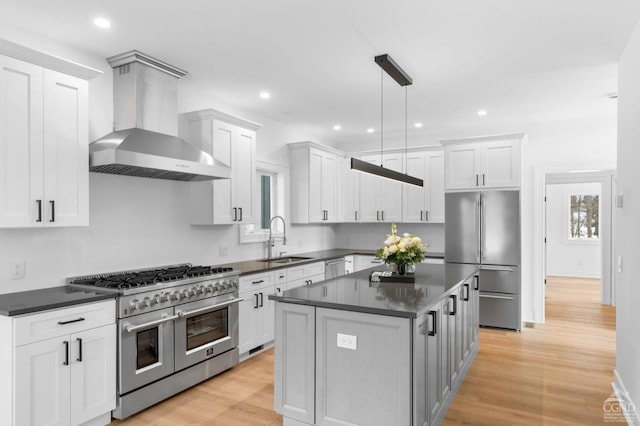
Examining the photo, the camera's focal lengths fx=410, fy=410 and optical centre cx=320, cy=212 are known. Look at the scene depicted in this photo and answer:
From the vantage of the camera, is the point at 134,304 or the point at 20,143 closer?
the point at 20,143

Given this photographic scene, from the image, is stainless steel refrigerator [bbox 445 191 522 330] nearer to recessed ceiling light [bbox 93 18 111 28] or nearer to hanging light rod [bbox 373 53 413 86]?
hanging light rod [bbox 373 53 413 86]

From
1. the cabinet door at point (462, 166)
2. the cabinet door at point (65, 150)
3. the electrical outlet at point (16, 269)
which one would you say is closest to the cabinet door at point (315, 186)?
the cabinet door at point (462, 166)

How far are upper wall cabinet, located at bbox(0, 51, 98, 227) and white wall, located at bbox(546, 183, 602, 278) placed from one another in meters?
10.1

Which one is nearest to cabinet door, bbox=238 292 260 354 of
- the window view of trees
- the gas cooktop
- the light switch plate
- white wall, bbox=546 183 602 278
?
the gas cooktop

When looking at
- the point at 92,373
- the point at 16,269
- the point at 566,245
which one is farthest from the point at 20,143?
the point at 566,245

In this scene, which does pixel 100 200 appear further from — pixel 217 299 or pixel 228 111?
pixel 228 111

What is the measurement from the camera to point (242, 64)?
12.4 ft

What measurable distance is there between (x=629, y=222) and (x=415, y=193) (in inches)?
138

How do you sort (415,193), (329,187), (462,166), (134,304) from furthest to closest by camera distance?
1. (329,187)
2. (415,193)
3. (462,166)
4. (134,304)

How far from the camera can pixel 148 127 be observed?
3.57 metres

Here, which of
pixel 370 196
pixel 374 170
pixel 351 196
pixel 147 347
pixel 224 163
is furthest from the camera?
pixel 351 196

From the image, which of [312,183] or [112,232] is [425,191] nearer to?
[312,183]

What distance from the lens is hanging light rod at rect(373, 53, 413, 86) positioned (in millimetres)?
3613

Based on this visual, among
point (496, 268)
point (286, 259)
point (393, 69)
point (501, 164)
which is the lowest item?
point (496, 268)
